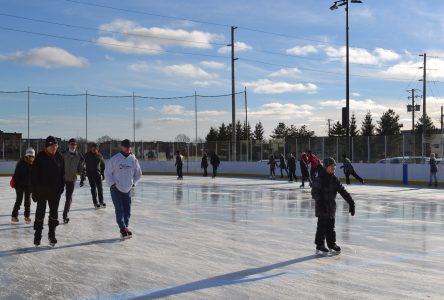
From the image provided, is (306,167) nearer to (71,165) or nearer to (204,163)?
(204,163)

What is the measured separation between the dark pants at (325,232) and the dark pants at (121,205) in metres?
3.06

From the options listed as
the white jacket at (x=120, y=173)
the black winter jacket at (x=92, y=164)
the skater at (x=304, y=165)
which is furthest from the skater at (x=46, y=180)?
the skater at (x=304, y=165)

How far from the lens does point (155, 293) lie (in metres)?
5.29

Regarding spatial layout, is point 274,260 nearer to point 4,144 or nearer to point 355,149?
point 355,149

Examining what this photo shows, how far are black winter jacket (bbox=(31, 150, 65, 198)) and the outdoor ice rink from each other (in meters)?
0.83

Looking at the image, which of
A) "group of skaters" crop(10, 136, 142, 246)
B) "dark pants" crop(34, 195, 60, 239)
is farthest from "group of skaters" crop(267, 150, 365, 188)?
"dark pants" crop(34, 195, 60, 239)

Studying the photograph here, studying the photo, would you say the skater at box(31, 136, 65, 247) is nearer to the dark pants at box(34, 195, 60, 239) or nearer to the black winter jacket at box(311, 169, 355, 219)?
the dark pants at box(34, 195, 60, 239)

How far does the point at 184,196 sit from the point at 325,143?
15.2 meters

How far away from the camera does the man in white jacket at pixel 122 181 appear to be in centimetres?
848

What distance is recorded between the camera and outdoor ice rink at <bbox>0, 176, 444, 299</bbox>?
542 cm

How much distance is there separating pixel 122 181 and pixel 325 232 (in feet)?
10.6

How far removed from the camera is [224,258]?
7.07m

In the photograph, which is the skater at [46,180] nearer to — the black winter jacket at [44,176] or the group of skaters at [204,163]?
the black winter jacket at [44,176]

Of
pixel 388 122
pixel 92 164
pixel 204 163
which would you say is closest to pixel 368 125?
pixel 388 122
